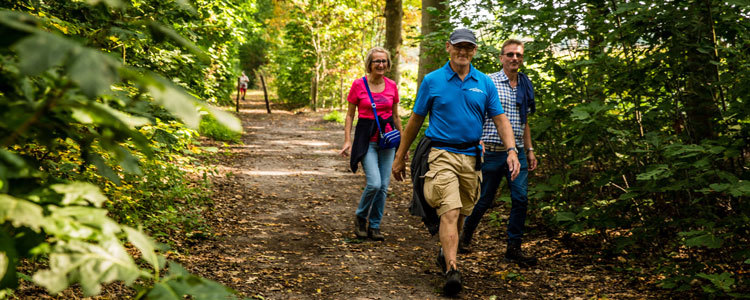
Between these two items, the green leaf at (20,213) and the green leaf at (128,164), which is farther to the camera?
the green leaf at (128,164)

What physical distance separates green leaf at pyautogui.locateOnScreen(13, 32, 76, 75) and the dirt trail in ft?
11.3

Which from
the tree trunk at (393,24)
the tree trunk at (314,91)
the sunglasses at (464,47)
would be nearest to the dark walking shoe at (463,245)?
the sunglasses at (464,47)

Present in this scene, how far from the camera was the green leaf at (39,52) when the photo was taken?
920mm

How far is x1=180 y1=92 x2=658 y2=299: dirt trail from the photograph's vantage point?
4.43 meters

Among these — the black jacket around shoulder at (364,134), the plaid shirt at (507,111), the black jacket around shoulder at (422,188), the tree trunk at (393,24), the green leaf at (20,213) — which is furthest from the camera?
the tree trunk at (393,24)

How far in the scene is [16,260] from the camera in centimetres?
124

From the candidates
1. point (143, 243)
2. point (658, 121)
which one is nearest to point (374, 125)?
point (658, 121)

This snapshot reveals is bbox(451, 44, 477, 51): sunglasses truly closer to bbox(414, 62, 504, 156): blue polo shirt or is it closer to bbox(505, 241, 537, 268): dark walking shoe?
bbox(414, 62, 504, 156): blue polo shirt

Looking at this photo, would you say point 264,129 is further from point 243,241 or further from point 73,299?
point 73,299

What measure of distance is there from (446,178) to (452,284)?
0.86 meters

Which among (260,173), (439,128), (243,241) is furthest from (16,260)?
(260,173)

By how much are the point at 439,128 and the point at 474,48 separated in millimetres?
733

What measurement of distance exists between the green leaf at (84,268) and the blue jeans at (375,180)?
466cm

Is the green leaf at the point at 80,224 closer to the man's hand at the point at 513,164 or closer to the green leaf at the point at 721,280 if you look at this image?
the man's hand at the point at 513,164
